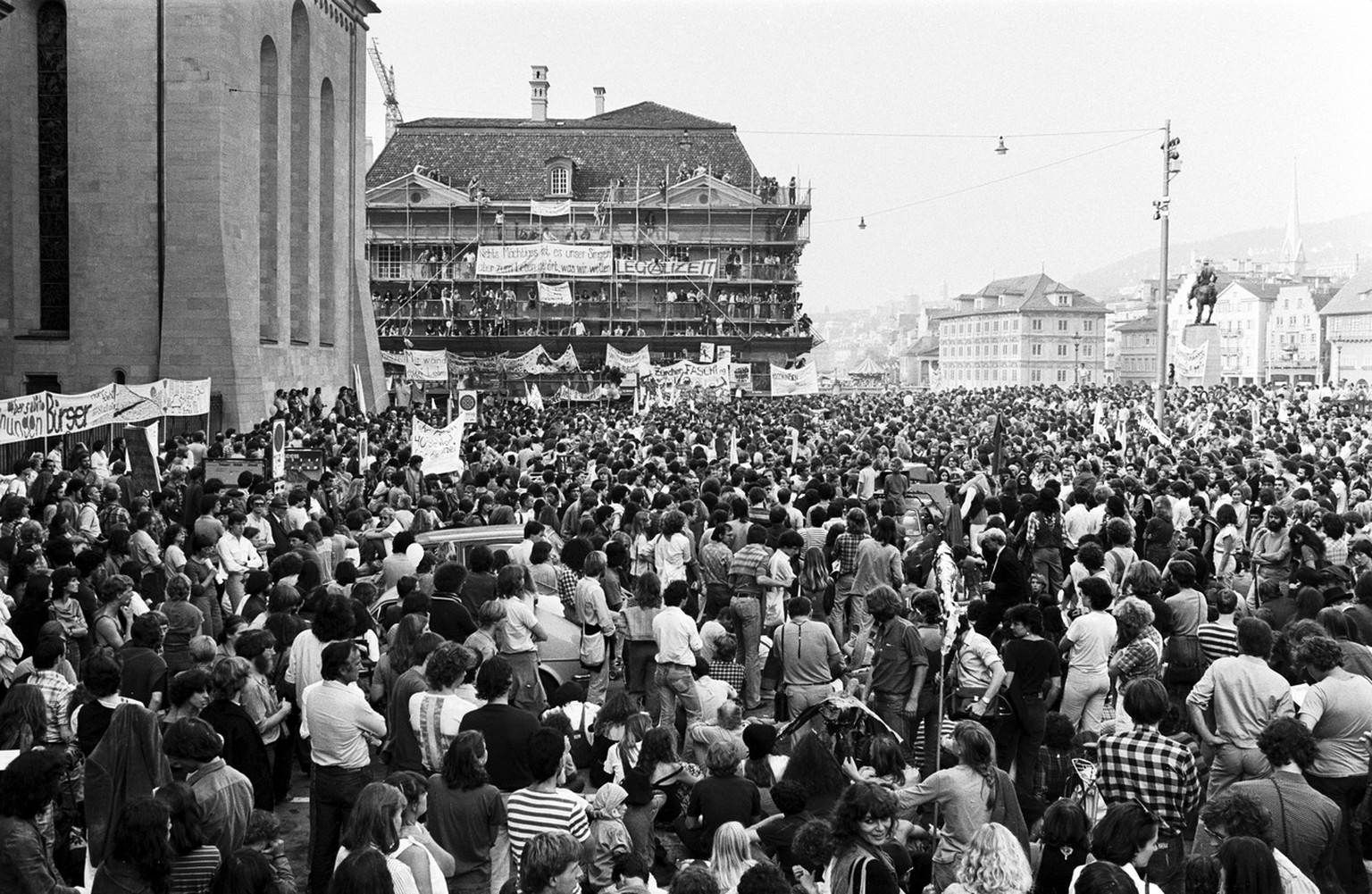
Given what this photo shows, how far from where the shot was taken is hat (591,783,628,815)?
642 cm

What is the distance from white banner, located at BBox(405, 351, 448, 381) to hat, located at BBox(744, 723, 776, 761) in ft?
133

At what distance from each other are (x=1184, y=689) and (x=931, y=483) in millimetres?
11967

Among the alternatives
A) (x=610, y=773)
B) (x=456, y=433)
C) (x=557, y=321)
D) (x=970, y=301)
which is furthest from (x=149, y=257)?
(x=970, y=301)

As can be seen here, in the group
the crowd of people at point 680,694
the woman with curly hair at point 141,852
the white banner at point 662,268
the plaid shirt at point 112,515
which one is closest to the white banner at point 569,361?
the white banner at point 662,268

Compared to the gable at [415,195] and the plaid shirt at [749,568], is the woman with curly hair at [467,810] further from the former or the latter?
the gable at [415,195]

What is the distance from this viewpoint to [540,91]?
8212cm

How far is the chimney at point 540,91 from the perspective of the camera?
81938mm

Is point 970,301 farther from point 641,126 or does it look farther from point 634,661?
point 634,661

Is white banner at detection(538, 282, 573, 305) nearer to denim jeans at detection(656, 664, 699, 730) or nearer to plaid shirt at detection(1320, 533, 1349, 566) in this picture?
plaid shirt at detection(1320, 533, 1349, 566)

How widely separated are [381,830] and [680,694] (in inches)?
163

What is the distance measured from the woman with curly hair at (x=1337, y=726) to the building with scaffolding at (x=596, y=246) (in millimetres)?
54791

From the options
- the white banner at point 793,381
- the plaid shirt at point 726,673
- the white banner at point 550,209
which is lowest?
the plaid shirt at point 726,673

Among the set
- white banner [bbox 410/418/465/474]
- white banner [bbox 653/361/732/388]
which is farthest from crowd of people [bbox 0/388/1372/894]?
white banner [bbox 653/361/732/388]

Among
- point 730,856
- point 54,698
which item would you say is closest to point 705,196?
point 54,698
